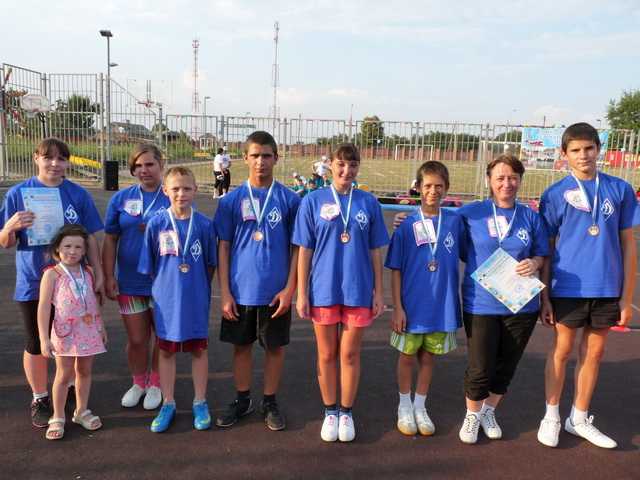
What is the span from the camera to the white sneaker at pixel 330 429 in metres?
3.14

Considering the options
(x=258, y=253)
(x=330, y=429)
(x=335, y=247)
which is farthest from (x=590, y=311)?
(x=258, y=253)

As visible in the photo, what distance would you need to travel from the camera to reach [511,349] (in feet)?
10.2

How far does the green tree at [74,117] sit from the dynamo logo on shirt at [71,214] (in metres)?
17.7

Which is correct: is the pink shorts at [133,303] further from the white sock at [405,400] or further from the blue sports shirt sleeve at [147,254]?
the white sock at [405,400]

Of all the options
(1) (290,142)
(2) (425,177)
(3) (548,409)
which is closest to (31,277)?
(2) (425,177)

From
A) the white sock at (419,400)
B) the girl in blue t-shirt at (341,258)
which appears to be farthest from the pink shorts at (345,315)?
the white sock at (419,400)

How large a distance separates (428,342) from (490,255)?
2.13 ft

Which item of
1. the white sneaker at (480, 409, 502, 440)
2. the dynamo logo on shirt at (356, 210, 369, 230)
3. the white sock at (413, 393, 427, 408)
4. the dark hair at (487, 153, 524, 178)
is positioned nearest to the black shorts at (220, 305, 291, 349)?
the dynamo logo on shirt at (356, 210, 369, 230)

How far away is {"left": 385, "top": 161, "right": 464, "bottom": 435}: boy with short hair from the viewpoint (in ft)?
10.0

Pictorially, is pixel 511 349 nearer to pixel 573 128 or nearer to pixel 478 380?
pixel 478 380

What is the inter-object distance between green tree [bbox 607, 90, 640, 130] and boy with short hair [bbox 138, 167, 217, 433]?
5447 centimetres

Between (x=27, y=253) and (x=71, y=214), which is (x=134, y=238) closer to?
(x=71, y=214)

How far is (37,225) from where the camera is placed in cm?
304

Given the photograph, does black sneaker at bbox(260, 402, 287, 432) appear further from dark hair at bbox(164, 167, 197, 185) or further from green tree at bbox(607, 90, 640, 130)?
green tree at bbox(607, 90, 640, 130)
